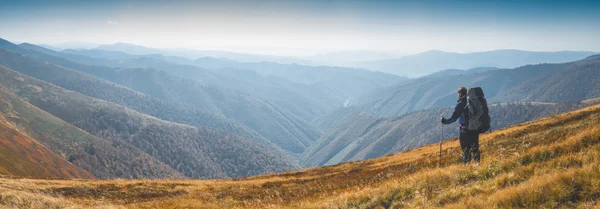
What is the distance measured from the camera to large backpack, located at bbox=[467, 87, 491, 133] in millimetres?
14375

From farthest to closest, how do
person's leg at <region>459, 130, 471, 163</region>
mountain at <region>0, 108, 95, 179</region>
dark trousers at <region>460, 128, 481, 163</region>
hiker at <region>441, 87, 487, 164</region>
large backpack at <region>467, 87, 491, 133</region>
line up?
mountain at <region>0, 108, 95, 179</region>, person's leg at <region>459, 130, 471, 163</region>, hiker at <region>441, 87, 487, 164</region>, dark trousers at <region>460, 128, 481, 163</region>, large backpack at <region>467, 87, 491, 133</region>

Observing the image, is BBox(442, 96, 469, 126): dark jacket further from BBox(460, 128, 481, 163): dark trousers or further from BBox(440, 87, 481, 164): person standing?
BBox(460, 128, 481, 163): dark trousers

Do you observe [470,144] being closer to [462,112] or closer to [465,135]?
[465,135]

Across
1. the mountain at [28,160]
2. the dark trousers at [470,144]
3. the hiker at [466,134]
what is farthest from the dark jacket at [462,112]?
the mountain at [28,160]

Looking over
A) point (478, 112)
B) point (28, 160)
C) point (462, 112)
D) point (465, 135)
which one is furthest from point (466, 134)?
point (28, 160)

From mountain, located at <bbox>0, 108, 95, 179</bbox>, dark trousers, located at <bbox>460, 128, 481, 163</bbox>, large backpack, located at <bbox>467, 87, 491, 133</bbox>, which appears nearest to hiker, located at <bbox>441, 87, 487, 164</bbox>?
dark trousers, located at <bbox>460, 128, 481, 163</bbox>

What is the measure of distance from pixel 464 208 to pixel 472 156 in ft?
23.9

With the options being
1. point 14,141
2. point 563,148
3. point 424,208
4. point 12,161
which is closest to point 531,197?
point 424,208

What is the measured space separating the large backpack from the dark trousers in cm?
33

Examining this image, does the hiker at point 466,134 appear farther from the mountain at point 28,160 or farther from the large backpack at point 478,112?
the mountain at point 28,160

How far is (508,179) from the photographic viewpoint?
376 inches

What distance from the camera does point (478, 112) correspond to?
1444 cm

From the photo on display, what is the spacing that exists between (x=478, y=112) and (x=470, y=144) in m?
1.55

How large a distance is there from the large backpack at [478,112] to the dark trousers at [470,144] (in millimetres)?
333
